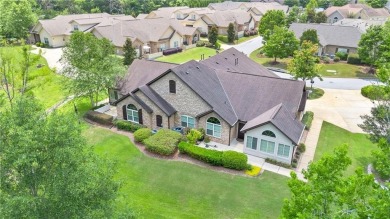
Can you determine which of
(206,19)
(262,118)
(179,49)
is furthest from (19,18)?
(262,118)

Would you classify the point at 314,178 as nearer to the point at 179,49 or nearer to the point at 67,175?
the point at 67,175

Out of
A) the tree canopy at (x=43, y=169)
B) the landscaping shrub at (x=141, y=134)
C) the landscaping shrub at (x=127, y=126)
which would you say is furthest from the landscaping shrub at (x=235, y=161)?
the tree canopy at (x=43, y=169)

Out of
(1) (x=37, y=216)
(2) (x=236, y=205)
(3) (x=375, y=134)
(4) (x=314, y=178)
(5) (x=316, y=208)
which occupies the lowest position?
(2) (x=236, y=205)

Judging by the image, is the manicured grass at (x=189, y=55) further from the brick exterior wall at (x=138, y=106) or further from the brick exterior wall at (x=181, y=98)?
the brick exterior wall at (x=181, y=98)

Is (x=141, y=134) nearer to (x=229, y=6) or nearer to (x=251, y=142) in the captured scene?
(x=251, y=142)

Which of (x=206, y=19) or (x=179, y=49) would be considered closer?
(x=179, y=49)

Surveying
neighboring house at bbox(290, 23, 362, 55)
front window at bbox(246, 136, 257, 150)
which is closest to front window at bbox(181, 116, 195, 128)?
front window at bbox(246, 136, 257, 150)

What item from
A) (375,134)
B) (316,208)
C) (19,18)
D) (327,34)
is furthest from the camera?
(19,18)
